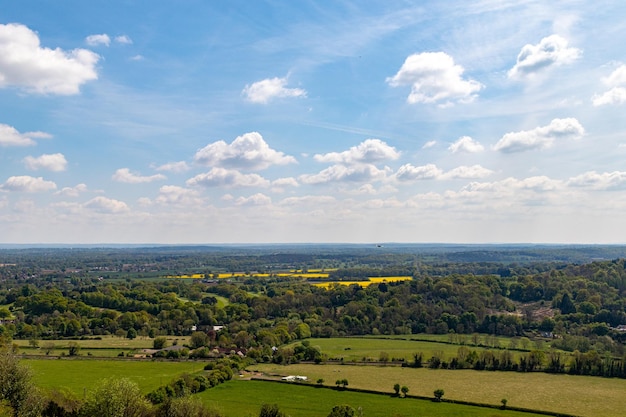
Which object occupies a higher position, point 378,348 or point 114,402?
point 114,402

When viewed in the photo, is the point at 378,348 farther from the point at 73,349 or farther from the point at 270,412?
the point at 73,349

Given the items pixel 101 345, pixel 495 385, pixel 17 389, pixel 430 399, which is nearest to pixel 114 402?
pixel 17 389

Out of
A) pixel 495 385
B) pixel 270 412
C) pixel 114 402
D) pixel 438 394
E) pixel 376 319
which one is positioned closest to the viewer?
pixel 114 402

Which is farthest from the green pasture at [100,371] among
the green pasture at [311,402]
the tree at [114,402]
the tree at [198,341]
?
the tree at [114,402]

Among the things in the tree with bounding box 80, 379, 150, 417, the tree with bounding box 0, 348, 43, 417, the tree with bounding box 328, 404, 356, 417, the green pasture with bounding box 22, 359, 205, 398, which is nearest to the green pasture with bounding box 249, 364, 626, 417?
the green pasture with bounding box 22, 359, 205, 398

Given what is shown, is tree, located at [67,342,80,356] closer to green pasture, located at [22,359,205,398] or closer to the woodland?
green pasture, located at [22,359,205,398]

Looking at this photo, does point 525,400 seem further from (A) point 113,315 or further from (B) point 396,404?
(A) point 113,315
